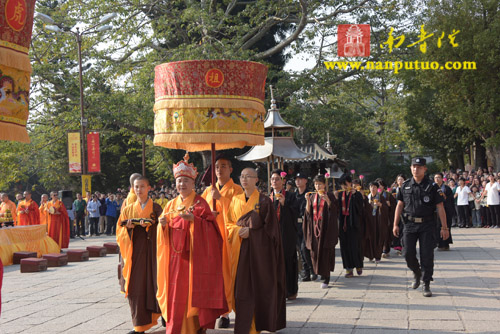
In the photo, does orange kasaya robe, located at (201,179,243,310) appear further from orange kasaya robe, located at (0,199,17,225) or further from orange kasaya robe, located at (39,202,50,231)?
orange kasaya robe, located at (39,202,50,231)

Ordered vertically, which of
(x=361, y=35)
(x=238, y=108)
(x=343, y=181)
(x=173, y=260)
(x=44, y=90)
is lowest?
(x=173, y=260)

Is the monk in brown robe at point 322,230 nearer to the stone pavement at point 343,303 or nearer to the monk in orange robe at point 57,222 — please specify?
the stone pavement at point 343,303

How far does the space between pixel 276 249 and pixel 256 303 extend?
63cm

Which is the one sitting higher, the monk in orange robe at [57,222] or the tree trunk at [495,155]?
the tree trunk at [495,155]

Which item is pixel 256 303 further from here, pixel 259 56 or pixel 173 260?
pixel 259 56

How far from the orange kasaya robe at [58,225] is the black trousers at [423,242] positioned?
1266 cm

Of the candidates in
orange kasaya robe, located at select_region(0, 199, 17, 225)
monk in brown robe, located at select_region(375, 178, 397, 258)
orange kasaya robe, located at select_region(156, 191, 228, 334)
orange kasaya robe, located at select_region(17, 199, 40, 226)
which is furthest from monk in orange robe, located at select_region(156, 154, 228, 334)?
orange kasaya robe, located at select_region(17, 199, 40, 226)

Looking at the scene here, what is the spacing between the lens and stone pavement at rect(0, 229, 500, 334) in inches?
263

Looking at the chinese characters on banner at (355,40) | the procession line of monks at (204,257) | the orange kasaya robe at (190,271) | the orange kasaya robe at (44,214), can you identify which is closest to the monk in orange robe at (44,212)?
the orange kasaya robe at (44,214)

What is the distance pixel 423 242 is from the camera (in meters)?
8.24

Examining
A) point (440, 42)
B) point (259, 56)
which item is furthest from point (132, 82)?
point (440, 42)

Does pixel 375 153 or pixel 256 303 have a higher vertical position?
pixel 375 153

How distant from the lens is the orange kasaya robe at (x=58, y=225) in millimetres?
18328

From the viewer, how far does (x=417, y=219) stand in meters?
8.32
